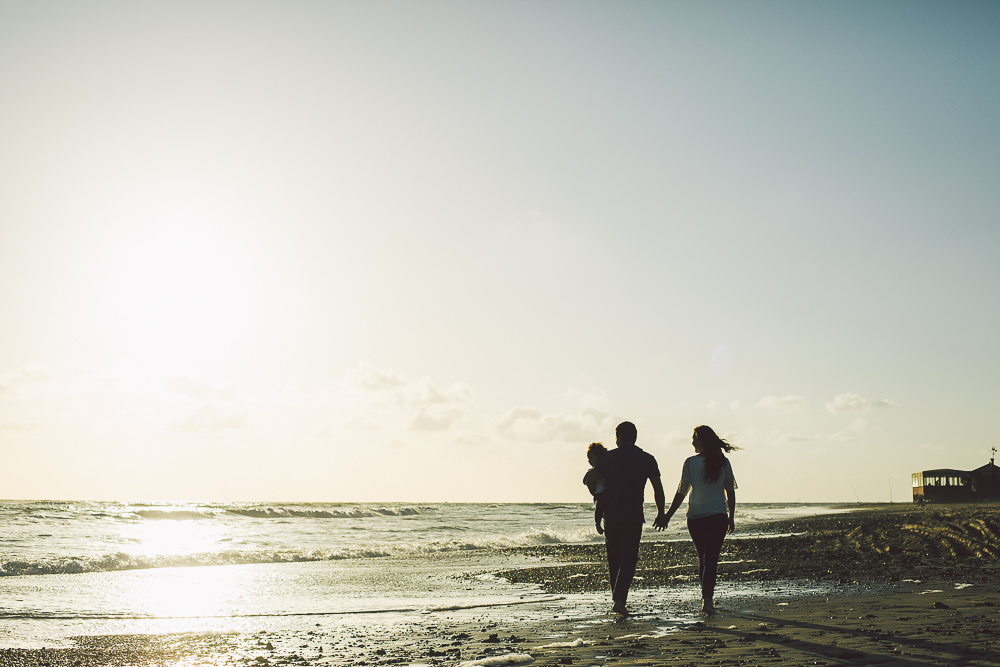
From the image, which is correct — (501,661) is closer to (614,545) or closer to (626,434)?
(614,545)

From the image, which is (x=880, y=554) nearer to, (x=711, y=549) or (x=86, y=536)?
(x=711, y=549)

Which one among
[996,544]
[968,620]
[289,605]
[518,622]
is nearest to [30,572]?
[289,605]

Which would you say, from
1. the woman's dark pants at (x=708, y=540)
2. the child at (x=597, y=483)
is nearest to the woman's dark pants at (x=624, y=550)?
the child at (x=597, y=483)

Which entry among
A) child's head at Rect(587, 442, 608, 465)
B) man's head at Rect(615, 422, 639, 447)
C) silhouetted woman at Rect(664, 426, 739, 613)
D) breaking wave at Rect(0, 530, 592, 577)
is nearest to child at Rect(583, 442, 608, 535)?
child's head at Rect(587, 442, 608, 465)

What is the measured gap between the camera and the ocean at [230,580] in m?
8.70

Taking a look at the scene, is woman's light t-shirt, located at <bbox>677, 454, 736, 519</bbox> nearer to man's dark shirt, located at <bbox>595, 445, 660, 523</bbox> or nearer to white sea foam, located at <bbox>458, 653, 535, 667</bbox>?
man's dark shirt, located at <bbox>595, 445, 660, 523</bbox>

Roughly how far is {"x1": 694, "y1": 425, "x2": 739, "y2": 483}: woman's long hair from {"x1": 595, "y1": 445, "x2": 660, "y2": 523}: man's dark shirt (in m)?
0.49

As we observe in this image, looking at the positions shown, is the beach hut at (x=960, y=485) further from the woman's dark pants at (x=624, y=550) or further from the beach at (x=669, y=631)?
the woman's dark pants at (x=624, y=550)

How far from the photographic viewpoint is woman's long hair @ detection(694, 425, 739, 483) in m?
7.23

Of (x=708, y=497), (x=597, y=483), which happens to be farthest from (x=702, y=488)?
(x=597, y=483)

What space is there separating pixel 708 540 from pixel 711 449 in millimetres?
891

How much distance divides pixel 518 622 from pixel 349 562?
11895 millimetres

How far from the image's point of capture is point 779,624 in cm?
640

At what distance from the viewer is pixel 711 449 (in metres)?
7.36
